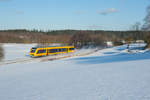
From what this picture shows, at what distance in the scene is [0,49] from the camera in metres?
30.7

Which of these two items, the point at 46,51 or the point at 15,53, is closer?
the point at 46,51

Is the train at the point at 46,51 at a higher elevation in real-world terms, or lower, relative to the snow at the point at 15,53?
higher

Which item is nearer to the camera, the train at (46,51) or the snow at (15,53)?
the train at (46,51)

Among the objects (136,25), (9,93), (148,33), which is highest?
(136,25)

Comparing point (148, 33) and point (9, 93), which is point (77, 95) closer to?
point (9, 93)

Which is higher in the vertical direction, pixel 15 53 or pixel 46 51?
pixel 46 51

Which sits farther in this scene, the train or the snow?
the snow

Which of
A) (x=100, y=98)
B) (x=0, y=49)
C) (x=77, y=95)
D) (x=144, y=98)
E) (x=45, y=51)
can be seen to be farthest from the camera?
(x=45, y=51)

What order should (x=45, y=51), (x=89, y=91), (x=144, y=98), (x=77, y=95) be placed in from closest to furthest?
(x=144, y=98), (x=77, y=95), (x=89, y=91), (x=45, y=51)

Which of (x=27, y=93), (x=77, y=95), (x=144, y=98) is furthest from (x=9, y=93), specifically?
(x=144, y=98)

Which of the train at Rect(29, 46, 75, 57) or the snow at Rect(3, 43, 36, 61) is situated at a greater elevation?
the train at Rect(29, 46, 75, 57)

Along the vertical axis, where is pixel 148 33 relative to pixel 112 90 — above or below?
above

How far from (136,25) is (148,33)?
24.5 m

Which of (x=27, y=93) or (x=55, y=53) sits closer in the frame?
(x=27, y=93)
